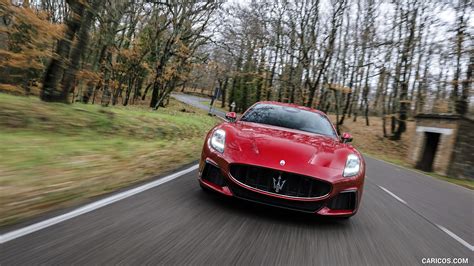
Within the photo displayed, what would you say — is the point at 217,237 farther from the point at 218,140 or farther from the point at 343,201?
the point at 343,201

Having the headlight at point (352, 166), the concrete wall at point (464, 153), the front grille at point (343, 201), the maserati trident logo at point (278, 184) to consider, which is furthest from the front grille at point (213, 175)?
the concrete wall at point (464, 153)

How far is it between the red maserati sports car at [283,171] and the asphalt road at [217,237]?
265mm

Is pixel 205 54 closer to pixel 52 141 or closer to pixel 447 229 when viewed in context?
pixel 52 141

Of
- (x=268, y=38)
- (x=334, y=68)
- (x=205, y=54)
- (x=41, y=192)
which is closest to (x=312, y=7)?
(x=268, y=38)

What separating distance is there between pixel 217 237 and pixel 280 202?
835mm

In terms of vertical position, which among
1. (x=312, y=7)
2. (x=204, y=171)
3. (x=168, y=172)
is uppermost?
(x=312, y=7)

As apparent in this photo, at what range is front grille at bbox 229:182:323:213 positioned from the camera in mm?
3811

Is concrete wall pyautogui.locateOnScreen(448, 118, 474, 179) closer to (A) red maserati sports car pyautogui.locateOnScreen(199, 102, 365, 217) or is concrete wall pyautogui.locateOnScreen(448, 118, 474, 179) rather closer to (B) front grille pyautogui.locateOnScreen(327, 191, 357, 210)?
(A) red maserati sports car pyautogui.locateOnScreen(199, 102, 365, 217)

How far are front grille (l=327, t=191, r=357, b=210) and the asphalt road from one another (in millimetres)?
251

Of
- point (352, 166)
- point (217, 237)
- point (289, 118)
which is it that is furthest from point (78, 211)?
point (289, 118)

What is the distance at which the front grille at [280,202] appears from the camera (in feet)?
12.5

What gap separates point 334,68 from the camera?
37000 mm

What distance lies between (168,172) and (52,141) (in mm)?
2487

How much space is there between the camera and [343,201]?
4027 mm
